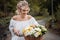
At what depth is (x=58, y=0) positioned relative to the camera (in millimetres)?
7637

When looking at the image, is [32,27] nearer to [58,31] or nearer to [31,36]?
[31,36]

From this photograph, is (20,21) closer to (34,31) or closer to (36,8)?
(34,31)

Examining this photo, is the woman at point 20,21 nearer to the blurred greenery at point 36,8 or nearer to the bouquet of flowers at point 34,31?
the bouquet of flowers at point 34,31

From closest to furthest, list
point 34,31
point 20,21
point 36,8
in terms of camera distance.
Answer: point 34,31 → point 20,21 → point 36,8

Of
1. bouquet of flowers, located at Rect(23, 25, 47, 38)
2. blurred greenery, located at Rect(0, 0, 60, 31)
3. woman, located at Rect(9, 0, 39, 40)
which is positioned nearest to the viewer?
bouquet of flowers, located at Rect(23, 25, 47, 38)

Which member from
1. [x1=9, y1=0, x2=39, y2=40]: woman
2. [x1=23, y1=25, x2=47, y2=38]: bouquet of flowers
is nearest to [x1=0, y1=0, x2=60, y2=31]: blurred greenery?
[x1=9, y1=0, x2=39, y2=40]: woman

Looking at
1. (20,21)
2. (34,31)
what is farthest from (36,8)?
(34,31)

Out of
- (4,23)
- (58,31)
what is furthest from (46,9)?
(4,23)

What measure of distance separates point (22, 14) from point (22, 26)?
0.13 meters

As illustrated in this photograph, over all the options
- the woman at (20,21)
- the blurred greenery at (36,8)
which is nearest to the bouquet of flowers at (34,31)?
the woman at (20,21)

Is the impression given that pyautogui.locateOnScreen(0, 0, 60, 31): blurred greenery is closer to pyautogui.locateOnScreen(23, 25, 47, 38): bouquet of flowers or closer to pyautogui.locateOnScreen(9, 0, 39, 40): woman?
pyautogui.locateOnScreen(9, 0, 39, 40): woman

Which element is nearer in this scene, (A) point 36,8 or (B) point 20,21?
(B) point 20,21

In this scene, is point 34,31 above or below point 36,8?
above

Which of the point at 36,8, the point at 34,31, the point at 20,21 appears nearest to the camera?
the point at 34,31
